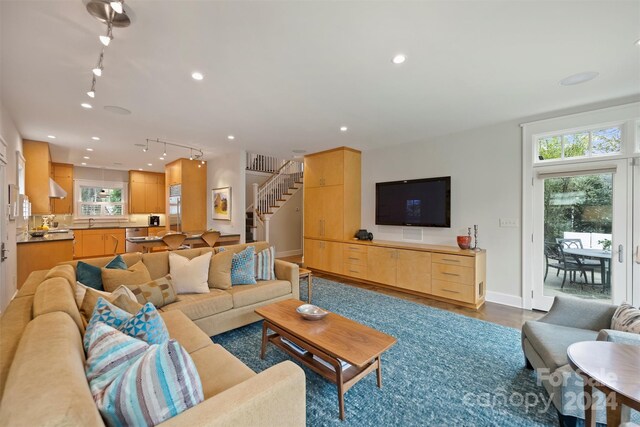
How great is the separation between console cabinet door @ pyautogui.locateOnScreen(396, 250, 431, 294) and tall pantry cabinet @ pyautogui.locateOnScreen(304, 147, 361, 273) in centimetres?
127

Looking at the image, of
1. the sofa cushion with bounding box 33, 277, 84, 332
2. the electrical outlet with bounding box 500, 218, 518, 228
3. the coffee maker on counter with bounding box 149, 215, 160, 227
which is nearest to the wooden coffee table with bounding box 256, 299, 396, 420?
the sofa cushion with bounding box 33, 277, 84, 332

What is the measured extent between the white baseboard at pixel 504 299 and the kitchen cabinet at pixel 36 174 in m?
8.20

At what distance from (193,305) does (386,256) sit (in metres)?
3.21

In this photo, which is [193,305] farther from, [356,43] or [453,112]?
[453,112]

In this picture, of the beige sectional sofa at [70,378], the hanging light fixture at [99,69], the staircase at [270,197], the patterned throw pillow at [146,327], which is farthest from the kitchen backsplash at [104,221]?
the patterned throw pillow at [146,327]

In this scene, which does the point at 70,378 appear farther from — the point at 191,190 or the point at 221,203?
the point at 191,190

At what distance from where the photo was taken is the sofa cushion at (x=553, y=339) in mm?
1729

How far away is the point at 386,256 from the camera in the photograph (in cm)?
470

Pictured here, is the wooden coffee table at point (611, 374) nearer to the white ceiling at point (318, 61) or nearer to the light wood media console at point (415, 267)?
the white ceiling at point (318, 61)

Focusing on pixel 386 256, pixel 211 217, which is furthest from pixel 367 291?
pixel 211 217

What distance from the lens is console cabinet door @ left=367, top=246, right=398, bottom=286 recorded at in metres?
4.60

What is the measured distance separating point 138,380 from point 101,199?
978 centimetres

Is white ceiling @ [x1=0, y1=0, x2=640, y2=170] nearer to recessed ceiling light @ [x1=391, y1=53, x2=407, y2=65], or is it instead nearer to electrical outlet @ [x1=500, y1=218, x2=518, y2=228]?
recessed ceiling light @ [x1=391, y1=53, x2=407, y2=65]

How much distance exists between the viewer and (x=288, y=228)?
319 inches
